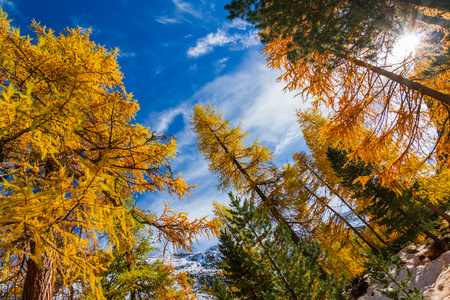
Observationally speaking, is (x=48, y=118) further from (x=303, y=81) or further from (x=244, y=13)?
(x=303, y=81)

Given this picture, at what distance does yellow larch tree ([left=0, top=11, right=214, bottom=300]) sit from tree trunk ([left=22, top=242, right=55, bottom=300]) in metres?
0.02

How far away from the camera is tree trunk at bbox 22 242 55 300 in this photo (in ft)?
12.2

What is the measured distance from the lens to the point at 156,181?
5.45m

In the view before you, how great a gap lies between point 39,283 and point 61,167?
2.94 metres

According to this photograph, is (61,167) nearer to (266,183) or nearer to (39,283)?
(39,283)

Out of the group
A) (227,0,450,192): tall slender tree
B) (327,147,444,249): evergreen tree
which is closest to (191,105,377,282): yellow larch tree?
(327,147,444,249): evergreen tree

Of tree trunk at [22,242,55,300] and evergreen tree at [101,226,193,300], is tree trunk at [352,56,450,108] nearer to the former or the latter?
tree trunk at [22,242,55,300]

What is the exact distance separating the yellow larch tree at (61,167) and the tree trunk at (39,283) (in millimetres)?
18

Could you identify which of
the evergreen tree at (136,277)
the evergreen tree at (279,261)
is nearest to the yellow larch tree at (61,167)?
the evergreen tree at (279,261)

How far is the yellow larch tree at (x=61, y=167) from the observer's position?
223 centimetres

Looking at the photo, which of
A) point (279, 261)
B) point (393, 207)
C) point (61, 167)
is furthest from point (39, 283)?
point (393, 207)

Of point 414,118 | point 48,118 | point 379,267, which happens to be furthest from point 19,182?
point 379,267

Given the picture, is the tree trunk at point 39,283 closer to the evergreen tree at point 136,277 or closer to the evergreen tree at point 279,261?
the evergreen tree at point 136,277

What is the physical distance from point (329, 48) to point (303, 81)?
1.71 metres
